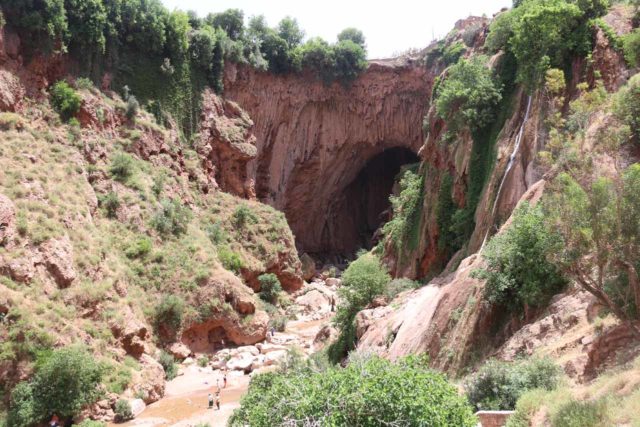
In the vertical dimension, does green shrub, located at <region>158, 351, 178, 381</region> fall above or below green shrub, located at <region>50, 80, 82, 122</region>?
below

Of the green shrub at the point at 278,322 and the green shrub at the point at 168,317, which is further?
the green shrub at the point at 278,322

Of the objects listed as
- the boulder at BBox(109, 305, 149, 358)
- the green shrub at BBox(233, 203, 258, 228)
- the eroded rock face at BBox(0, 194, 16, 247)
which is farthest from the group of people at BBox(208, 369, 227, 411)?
the green shrub at BBox(233, 203, 258, 228)

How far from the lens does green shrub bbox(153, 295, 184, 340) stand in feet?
92.6

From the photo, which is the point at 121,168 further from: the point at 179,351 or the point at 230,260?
the point at 179,351

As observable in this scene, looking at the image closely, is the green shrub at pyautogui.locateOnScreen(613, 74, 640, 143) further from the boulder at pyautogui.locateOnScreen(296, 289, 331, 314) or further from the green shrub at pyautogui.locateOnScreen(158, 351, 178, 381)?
the boulder at pyautogui.locateOnScreen(296, 289, 331, 314)

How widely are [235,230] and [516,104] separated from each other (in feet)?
79.6

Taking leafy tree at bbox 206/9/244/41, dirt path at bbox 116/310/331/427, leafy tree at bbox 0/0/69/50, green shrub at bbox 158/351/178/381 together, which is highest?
leafy tree at bbox 206/9/244/41

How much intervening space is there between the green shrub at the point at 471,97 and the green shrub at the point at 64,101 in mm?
23876

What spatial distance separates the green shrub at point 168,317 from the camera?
92.6ft

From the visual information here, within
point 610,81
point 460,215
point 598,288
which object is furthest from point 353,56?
point 598,288

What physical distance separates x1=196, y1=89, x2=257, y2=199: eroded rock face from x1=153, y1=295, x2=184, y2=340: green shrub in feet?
54.6

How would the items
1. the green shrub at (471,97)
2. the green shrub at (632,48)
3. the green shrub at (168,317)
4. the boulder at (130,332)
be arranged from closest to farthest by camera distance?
the green shrub at (632,48), the boulder at (130,332), the green shrub at (471,97), the green shrub at (168,317)

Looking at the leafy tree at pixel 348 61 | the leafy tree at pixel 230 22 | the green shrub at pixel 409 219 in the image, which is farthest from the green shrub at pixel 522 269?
the leafy tree at pixel 348 61

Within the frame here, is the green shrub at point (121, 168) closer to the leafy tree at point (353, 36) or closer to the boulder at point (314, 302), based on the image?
the boulder at point (314, 302)
